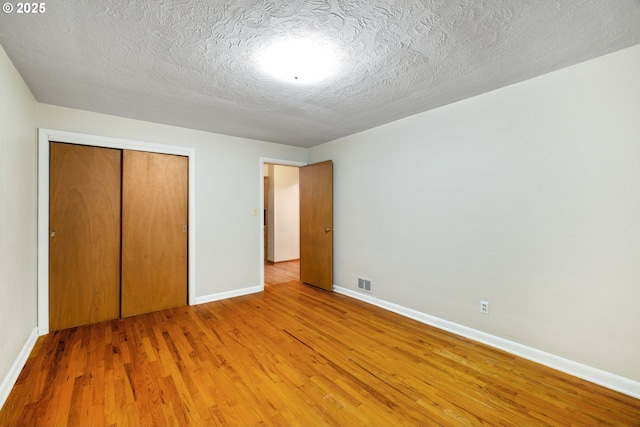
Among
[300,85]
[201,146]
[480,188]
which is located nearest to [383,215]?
[480,188]

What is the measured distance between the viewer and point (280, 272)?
559 centimetres

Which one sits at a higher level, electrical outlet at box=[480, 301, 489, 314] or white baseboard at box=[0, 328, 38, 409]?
electrical outlet at box=[480, 301, 489, 314]

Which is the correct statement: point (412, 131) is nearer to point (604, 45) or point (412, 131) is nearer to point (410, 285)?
point (604, 45)

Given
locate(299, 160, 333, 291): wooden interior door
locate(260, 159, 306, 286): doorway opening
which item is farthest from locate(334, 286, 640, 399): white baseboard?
locate(260, 159, 306, 286): doorway opening

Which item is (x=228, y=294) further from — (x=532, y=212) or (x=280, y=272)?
(x=532, y=212)

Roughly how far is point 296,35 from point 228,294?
11.3 ft

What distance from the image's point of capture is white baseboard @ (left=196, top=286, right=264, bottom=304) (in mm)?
3739

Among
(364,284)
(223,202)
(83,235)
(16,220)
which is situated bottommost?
(364,284)

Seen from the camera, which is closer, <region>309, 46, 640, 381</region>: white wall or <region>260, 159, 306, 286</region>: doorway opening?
<region>309, 46, 640, 381</region>: white wall

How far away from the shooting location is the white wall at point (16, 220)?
1.84 metres

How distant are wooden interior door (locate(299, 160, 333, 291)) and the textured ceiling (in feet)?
5.43

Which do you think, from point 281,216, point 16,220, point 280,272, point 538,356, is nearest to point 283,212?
point 281,216

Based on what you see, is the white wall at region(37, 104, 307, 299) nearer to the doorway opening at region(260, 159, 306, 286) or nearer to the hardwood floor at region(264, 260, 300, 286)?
the hardwood floor at region(264, 260, 300, 286)

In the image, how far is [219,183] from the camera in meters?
3.89
